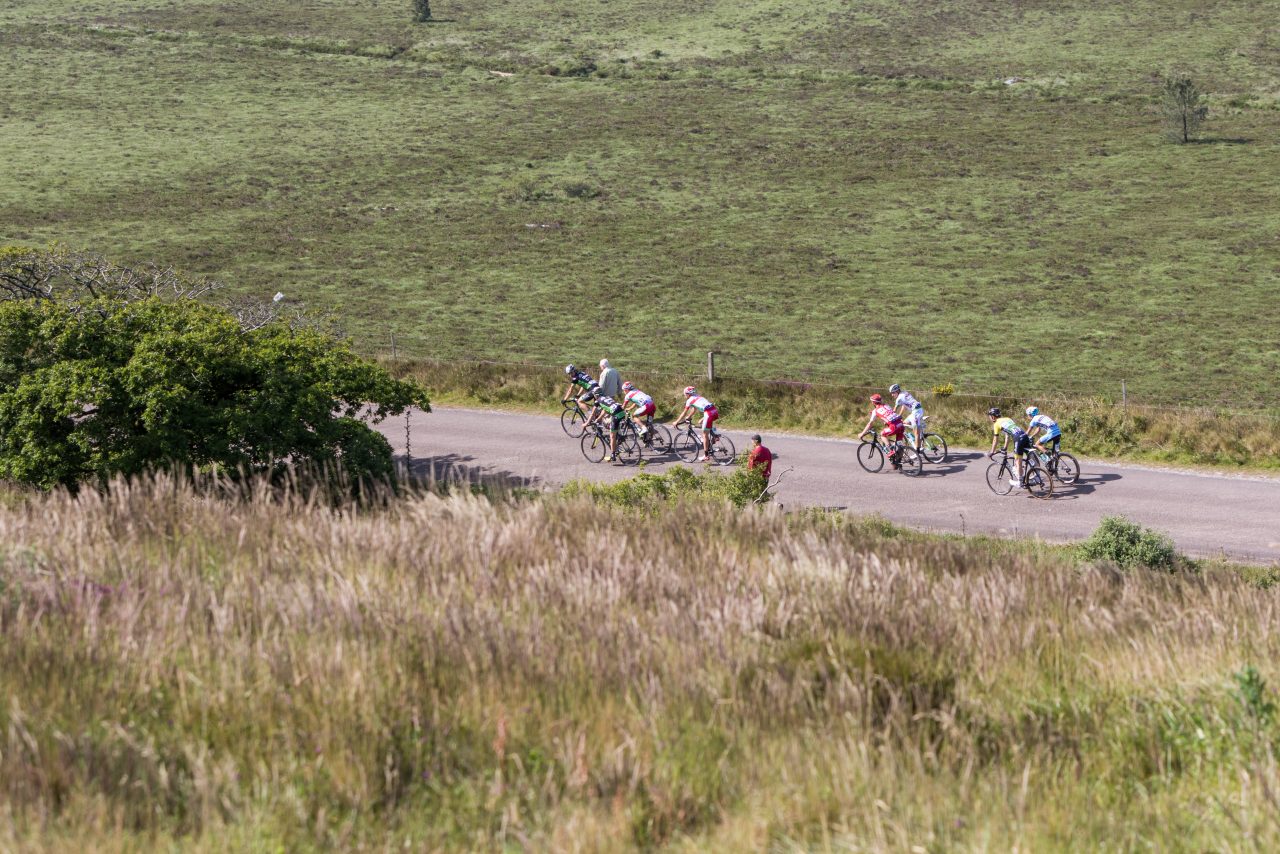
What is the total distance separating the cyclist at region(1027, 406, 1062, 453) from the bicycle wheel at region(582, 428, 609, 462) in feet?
27.9

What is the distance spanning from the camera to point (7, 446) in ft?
54.6

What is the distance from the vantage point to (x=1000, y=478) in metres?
22.9

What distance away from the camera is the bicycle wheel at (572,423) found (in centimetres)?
2804

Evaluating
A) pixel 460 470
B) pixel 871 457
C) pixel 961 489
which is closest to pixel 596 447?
pixel 460 470

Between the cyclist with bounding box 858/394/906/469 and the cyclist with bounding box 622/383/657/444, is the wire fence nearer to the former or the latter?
the cyclist with bounding box 858/394/906/469

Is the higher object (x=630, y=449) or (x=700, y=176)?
(x=700, y=176)

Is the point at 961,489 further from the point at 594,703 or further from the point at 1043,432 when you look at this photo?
the point at 594,703

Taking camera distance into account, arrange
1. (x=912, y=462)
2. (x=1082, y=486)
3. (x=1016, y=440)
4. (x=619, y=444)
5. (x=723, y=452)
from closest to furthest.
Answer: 1. (x=1016, y=440)
2. (x=1082, y=486)
3. (x=912, y=462)
4. (x=723, y=452)
5. (x=619, y=444)

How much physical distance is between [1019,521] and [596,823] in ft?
59.3

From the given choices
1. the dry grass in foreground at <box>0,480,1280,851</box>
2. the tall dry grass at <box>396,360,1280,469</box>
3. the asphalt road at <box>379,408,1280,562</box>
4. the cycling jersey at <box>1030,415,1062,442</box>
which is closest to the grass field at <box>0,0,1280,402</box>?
the tall dry grass at <box>396,360,1280,469</box>

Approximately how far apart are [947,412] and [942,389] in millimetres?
2212

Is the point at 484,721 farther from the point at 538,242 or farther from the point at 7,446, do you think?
the point at 538,242

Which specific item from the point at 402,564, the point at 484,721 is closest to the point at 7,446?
the point at 402,564

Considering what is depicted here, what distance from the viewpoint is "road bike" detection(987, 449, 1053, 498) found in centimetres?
2211
